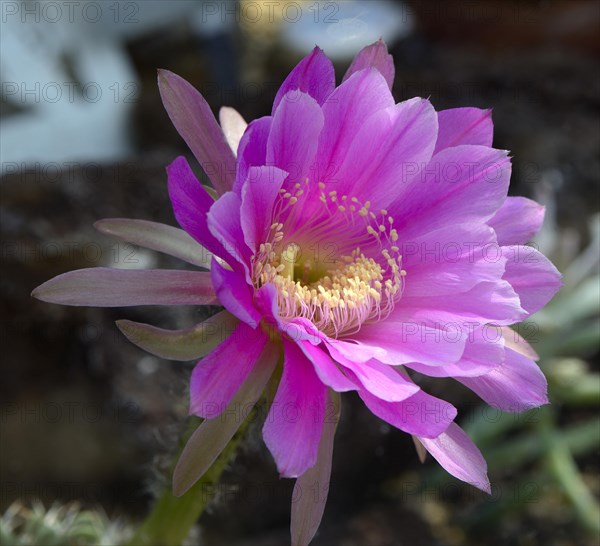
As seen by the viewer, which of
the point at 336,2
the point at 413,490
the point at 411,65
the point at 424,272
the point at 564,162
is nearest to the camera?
the point at 424,272

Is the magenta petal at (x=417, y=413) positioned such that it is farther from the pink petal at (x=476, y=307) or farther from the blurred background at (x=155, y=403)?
the blurred background at (x=155, y=403)

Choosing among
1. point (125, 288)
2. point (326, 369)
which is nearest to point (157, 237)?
point (125, 288)

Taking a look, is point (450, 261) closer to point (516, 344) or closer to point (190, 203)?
point (516, 344)

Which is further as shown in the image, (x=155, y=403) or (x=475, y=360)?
(x=155, y=403)

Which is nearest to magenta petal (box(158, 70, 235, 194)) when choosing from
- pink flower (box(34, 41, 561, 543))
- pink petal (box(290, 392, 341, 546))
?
→ pink flower (box(34, 41, 561, 543))

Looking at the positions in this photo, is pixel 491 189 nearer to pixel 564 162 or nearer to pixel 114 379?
pixel 114 379

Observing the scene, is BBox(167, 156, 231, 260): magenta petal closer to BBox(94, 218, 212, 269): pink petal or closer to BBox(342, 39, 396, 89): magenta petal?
BBox(94, 218, 212, 269): pink petal

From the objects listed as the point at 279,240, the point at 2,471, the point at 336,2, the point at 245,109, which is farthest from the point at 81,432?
the point at 336,2
